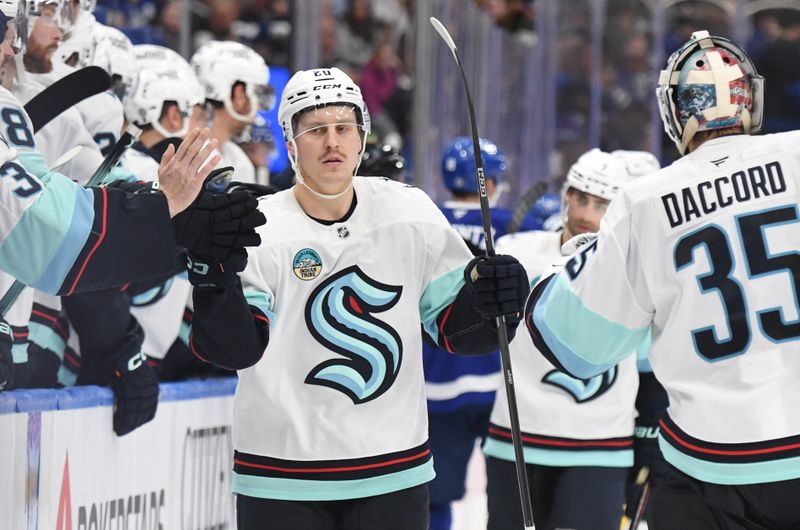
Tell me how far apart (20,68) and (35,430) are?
2.72 feet

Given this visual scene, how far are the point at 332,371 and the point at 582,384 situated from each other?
1335 mm

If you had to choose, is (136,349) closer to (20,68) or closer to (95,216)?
(20,68)

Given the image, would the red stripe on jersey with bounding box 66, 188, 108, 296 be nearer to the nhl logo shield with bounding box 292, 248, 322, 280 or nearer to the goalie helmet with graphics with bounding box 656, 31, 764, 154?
the nhl logo shield with bounding box 292, 248, 322, 280

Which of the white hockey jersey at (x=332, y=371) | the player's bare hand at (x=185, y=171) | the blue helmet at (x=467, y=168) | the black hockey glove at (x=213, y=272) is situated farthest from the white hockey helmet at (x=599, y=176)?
the player's bare hand at (x=185, y=171)

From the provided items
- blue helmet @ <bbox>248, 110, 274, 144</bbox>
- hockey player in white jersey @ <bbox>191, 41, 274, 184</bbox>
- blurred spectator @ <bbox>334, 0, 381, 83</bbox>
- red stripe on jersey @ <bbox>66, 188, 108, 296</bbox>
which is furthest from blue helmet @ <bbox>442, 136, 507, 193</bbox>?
blurred spectator @ <bbox>334, 0, 381, 83</bbox>

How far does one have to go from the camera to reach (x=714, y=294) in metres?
2.46

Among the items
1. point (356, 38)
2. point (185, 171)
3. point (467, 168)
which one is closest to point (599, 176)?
point (467, 168)

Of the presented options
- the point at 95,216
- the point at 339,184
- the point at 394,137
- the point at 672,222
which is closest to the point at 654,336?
the point at 672,222

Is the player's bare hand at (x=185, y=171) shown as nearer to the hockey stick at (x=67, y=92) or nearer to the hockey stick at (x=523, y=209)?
the hockey stick at (x=67, y=92)

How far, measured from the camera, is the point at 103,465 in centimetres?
345

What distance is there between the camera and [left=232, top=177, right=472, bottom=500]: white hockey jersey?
9.46ft

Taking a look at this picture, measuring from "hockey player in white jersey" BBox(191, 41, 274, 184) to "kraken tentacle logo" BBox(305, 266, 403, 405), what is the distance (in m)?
2.01

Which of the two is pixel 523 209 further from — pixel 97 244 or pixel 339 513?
pixel 97 244

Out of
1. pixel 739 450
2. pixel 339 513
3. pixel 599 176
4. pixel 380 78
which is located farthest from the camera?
pixel 380 78
